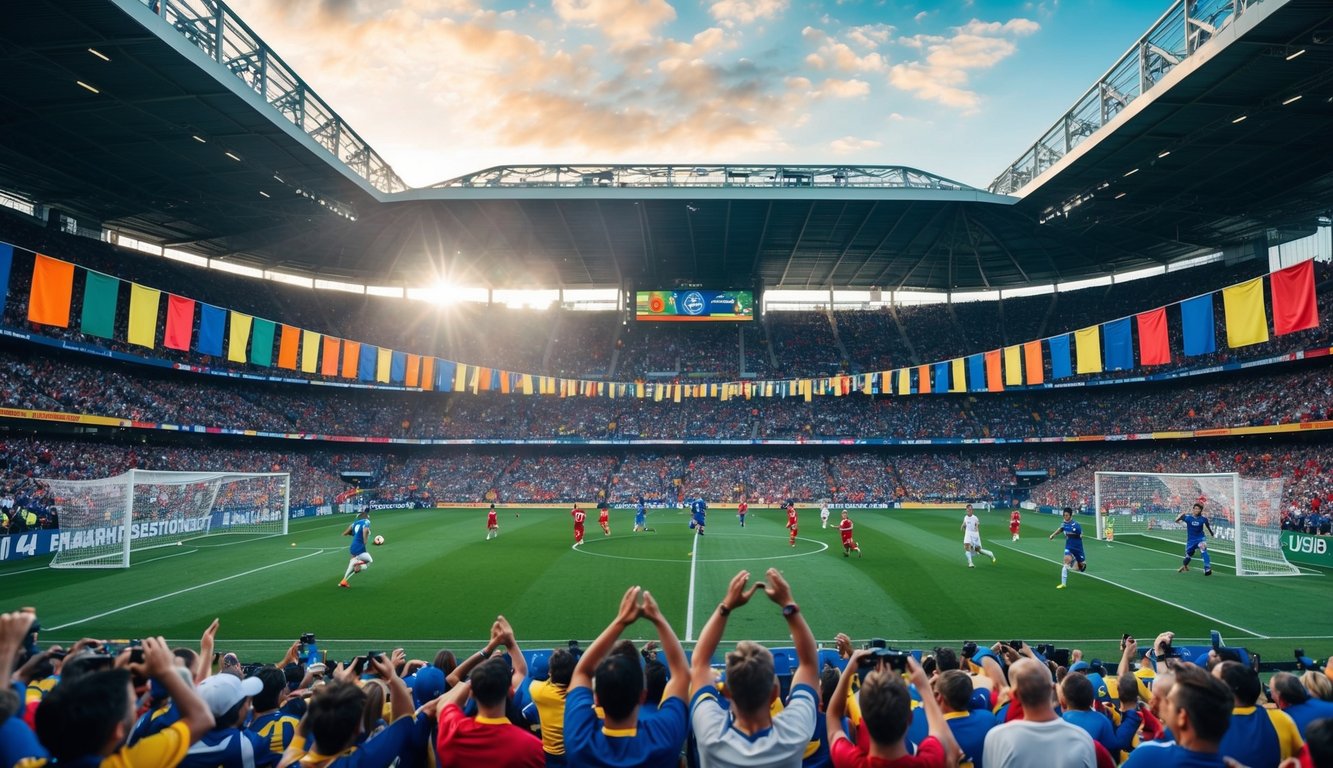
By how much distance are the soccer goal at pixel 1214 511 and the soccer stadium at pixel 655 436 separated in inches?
9.9

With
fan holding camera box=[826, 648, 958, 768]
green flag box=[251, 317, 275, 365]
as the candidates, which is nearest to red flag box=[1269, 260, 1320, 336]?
fan holding camera box=[826, 648, 958, 768]

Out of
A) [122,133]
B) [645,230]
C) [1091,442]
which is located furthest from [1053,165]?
[122,133]

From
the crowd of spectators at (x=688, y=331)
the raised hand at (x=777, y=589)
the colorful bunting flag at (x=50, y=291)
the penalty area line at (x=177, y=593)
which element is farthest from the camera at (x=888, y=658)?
the crowd of spectators at (x=688, y=331)

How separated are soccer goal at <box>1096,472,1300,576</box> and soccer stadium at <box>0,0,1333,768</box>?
9.9 inches

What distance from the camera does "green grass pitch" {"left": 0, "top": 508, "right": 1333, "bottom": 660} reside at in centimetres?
1430

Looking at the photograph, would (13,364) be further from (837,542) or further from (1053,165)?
(1053,165)

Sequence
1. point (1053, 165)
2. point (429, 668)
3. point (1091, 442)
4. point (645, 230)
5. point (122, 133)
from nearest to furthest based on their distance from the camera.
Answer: point (429, 668) < point (122, 133) < point (1053, 165) < point (645, 230) < point (1091, 442)

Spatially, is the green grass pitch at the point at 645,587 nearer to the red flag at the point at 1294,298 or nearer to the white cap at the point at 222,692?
the red flag at the point at 1294,298

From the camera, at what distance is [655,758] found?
3.32 metres

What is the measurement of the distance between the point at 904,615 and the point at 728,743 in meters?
14.0

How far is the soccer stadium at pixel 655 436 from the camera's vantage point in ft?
13.8

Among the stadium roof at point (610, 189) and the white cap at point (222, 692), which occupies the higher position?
the stadium roof at point (610, 189)

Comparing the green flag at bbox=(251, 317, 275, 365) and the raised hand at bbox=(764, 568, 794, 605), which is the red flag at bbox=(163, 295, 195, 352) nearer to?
the green flag at bbox=(251, 317, 275, 365)

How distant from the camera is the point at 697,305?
51781 mm
